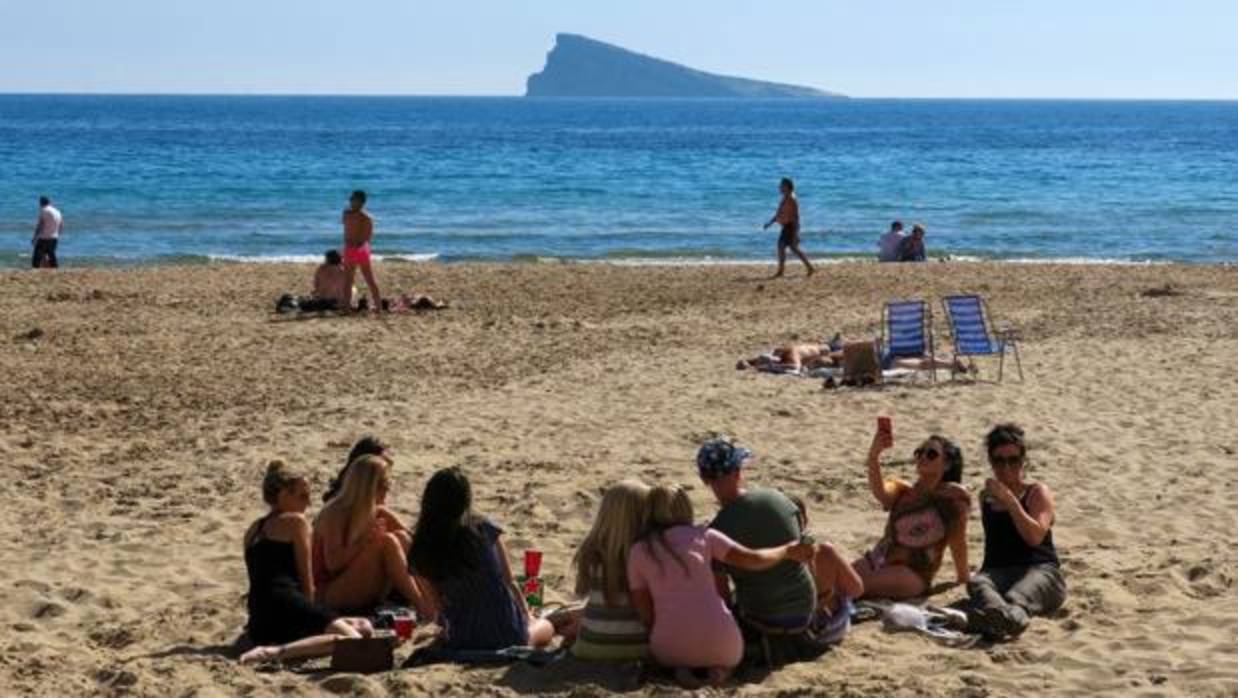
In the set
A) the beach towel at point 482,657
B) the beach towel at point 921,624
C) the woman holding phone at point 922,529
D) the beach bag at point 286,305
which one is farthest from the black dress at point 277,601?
the beach bag at point 286,305

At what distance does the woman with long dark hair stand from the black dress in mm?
491

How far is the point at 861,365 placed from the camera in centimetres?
1353

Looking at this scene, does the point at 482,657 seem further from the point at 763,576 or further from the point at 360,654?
the point at 763,576

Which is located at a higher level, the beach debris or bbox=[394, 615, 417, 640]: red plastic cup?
the beach debris

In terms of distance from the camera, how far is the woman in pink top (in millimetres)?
6496

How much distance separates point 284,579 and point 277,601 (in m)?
0.10

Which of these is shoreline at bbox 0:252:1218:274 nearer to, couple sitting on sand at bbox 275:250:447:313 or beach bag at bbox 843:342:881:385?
couple sitting on sand at bbox 275:250:447:313

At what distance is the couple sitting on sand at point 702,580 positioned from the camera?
6520mm

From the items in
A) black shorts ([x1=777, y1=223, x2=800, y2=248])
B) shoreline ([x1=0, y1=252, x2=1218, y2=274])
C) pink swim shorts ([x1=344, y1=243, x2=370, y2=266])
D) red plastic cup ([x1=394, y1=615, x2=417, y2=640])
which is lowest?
shoreline ([x1=0, y1=252, x2=1218, y2=274])

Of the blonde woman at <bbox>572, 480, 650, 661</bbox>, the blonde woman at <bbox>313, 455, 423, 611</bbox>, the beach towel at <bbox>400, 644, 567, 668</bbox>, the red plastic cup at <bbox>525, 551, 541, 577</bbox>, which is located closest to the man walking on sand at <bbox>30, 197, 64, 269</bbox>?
the blonde woman at <bbox>313, 455, 423, 611</bbox>

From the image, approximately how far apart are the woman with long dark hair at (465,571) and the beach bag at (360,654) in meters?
0.30

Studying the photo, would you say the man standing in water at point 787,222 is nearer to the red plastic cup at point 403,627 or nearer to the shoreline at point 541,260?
the shoreline at point 541,260

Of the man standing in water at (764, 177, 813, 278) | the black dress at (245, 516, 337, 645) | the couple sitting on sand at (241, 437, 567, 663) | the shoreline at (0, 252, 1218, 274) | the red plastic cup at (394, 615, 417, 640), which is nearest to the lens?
the couple sitting on sand at (241, 437, 567, 663)

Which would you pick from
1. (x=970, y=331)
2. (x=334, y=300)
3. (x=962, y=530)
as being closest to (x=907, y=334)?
(x=970, y=331)
